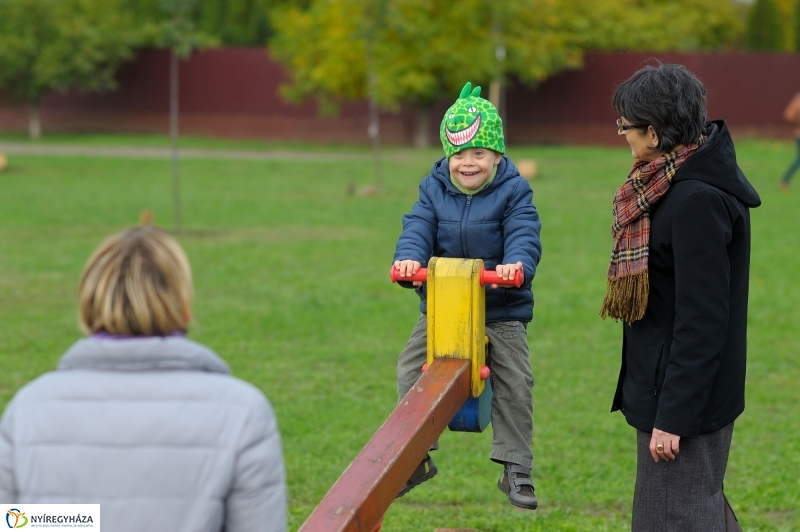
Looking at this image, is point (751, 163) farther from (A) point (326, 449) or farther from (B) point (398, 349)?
(A) point (326, 449)

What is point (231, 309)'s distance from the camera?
10320mm

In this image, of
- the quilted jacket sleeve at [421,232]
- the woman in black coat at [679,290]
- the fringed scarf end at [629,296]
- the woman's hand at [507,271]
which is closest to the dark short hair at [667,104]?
the woman in black coat at [679,290]

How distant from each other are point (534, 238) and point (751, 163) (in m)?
23.3

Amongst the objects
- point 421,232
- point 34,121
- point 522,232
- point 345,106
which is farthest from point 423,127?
point 522,232

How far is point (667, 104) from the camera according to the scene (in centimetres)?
341

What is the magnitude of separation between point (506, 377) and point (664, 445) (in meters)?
0.89

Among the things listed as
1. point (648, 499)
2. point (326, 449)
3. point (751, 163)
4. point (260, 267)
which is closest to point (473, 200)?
point (648, 499)

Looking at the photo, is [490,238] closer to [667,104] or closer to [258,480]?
[667,104]

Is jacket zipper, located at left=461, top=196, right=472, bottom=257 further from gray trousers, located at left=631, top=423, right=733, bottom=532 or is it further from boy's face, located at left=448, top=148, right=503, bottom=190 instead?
gray trousers, located at left=631, top=423, right=733, bottom=532

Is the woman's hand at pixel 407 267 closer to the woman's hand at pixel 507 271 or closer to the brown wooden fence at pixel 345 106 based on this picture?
the woman's hand at pixel 507 271

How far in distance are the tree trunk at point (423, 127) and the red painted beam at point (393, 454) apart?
96.1 feet

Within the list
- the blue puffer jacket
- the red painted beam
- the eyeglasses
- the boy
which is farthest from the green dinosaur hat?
the red painted beam

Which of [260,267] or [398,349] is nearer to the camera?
[398,349]

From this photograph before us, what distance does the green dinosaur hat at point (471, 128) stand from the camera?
413cm
